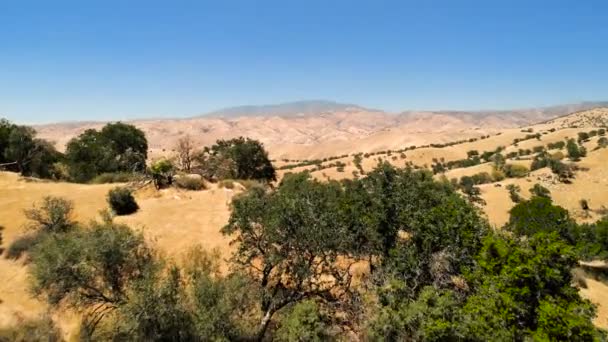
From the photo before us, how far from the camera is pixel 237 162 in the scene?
4478 centimetres

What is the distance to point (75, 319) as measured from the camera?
17734 millimetres

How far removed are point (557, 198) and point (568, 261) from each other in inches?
1612

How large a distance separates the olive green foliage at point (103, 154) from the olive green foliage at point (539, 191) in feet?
153

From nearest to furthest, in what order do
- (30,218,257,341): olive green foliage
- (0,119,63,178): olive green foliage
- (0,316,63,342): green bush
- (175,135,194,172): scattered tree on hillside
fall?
(30,218,257,341): olive green foliage
(0,316,63,342): green bush
(175,135,194,172): scattered tree on hillside
(0,119,63,178): olive green foliage

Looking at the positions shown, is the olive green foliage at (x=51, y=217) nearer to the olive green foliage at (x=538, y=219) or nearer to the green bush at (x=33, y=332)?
the green bush at (x=33, y=332)

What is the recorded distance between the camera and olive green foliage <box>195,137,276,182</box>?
40.3 m

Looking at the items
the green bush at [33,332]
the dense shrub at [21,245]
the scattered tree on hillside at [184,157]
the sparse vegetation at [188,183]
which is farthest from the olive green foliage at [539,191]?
the dense shrub at [21,245]

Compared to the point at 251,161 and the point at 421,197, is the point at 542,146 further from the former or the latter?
the point at 421,197

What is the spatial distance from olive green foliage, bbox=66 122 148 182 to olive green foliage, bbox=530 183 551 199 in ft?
153

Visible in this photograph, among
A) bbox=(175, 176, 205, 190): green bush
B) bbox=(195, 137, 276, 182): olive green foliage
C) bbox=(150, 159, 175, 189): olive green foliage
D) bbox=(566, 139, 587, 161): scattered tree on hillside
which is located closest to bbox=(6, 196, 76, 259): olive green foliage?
bbox=(150, 159, 175, 189): olive green foliage

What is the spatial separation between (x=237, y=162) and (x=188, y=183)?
1327 cm

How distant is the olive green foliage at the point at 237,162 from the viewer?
132 feet

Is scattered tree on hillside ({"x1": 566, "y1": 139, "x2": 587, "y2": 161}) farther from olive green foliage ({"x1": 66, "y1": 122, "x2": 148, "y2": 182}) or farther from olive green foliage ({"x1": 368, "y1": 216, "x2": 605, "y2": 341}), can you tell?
olive green foliage ({"x1": 66, "y1": 122, "x2": 148, "y2": 182})

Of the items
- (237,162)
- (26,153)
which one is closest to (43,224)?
(26,153)
